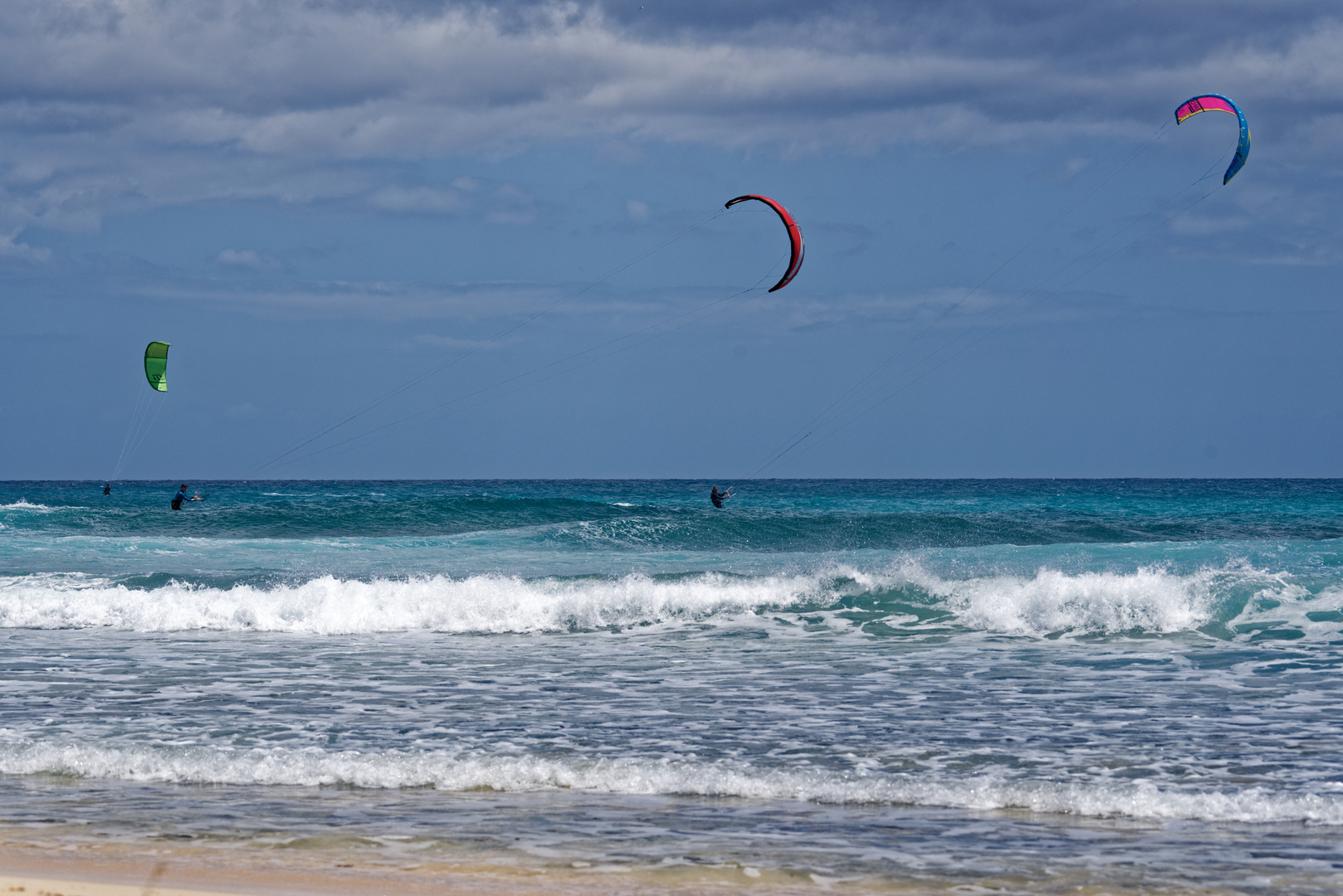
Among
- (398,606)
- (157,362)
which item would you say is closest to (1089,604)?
(398,606)

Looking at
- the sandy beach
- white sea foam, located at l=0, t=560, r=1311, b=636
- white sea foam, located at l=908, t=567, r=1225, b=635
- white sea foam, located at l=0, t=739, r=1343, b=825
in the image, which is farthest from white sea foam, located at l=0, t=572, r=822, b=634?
the sandy beach

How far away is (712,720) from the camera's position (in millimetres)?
8359

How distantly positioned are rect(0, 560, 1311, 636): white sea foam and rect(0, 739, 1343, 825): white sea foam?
7.04 meters

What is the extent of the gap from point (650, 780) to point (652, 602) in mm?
8322

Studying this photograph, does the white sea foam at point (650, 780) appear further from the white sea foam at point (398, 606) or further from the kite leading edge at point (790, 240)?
the kite leading edge at point (790, 240)

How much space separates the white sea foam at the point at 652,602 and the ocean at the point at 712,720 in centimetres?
5

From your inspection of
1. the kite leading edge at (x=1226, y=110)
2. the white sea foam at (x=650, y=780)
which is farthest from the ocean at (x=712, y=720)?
the kite leading edge at (x=1226, y=110)

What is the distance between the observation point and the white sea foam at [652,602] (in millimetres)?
13641

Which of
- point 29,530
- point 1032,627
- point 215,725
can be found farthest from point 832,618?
point 29,530

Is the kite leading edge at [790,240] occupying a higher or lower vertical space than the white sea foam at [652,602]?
higher

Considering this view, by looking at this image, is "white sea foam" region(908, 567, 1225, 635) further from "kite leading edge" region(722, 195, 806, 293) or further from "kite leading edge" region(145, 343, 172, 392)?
"kite leading edge" region(145, 343, 172, 392)

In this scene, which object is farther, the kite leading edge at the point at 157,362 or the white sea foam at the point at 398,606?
the kite leading edge at the point at 157,362

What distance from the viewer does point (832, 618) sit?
1434cm

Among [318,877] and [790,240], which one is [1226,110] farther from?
[318,877]
